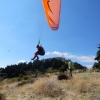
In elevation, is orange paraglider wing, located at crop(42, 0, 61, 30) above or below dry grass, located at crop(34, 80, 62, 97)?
above

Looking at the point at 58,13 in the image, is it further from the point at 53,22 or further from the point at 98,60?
the point at 98,60

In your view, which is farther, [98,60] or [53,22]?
[98,60]

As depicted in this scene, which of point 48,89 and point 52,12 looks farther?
point 52,12

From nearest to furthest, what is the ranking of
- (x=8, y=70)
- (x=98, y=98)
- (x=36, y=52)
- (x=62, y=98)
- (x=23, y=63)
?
(x=98, y=98) → (x=62, y=98) → (x=36, y=52) → (x=8, y=70) → (x=23, y=63)

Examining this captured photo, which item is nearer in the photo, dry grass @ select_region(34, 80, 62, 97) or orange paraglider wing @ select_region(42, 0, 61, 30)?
dry grass @ select_region(34, 80, 62, 97)

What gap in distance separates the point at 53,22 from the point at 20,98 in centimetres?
469

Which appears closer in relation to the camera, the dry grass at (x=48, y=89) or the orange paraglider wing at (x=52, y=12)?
the dry grass at (x=48, y=89)

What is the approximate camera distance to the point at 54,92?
31.7ft

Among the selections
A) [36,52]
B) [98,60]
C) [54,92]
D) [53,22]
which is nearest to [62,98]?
[54,92]

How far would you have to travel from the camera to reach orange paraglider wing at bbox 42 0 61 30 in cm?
1055

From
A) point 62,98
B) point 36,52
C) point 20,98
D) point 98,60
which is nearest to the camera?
point 62,98

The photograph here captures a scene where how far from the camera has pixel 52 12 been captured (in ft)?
36.0

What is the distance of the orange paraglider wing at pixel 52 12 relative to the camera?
34.6ft

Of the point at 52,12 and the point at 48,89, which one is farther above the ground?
the point at 52,12
